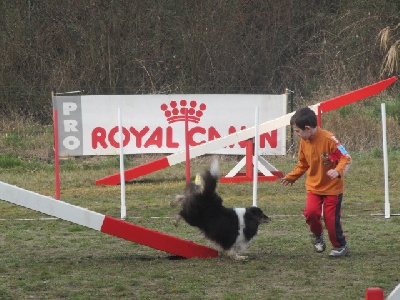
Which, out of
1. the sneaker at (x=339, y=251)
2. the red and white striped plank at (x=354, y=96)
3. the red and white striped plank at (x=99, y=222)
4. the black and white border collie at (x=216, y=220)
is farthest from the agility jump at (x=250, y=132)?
the red and white striped plank at (x=99, y=222)

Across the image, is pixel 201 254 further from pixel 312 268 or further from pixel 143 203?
pixel 143 203

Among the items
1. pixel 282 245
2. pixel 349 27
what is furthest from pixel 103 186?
pixel 349 27

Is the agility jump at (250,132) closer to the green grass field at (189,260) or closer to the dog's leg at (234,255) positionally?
the green grass field at (189,260)

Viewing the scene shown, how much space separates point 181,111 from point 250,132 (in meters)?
2.84

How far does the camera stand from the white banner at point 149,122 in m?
15.2

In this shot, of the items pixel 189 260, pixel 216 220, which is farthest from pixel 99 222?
pixel 216 220

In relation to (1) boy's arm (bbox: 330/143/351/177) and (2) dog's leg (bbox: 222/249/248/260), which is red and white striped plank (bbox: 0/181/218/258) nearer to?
(2) dog's leg (bbox: 222/249/248/260)

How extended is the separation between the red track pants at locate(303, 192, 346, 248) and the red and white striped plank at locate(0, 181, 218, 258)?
2.62 ft

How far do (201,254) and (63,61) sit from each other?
48.0 ft

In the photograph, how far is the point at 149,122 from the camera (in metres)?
15.3

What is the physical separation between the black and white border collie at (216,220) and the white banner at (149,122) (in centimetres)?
758

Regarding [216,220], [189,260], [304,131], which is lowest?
[189,260]

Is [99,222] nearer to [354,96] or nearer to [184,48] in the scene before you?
[354,96]

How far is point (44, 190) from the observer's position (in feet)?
43.7
